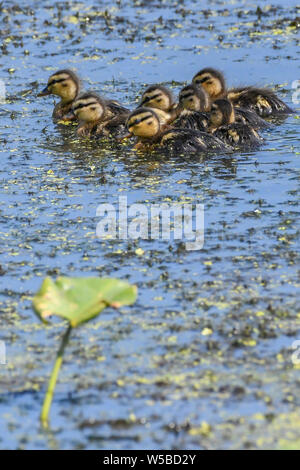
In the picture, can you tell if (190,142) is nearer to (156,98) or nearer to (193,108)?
(193,108)

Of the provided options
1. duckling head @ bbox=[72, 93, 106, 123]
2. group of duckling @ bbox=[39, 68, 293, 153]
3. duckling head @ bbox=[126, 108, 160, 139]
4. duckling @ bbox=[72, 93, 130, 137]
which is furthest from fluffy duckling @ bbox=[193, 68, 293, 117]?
duckling head @ bbox=[126, 108, 160, 139]

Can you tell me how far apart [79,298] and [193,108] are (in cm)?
620

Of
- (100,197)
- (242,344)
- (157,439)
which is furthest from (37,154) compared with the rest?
(157,439)

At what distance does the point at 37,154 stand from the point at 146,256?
3.24m

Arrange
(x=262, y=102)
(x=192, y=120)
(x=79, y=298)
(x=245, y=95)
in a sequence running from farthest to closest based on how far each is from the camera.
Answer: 1. (x=245, y=95)
2. (x=262, y=102)
3. (x=192, y=120)
4. (x=79, y=298)

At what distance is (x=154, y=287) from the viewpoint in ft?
21.5

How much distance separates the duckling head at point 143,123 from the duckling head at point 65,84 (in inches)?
74.8

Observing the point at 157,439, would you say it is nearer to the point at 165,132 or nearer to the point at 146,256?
Answer: the point at 146,256

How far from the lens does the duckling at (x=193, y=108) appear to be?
10.5 meters

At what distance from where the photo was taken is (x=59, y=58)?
45.6 ft

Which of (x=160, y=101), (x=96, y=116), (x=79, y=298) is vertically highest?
(x=79, y=298)

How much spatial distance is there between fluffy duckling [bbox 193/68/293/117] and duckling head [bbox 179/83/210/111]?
21.2 inches

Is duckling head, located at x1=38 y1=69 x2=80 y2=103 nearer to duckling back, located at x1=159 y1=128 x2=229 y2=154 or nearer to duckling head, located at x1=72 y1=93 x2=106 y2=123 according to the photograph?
duckling head, located at x1=72 y1=93 x2=106 y2=123

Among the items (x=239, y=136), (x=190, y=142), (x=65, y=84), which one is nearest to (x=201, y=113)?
(x=239, y=136)
